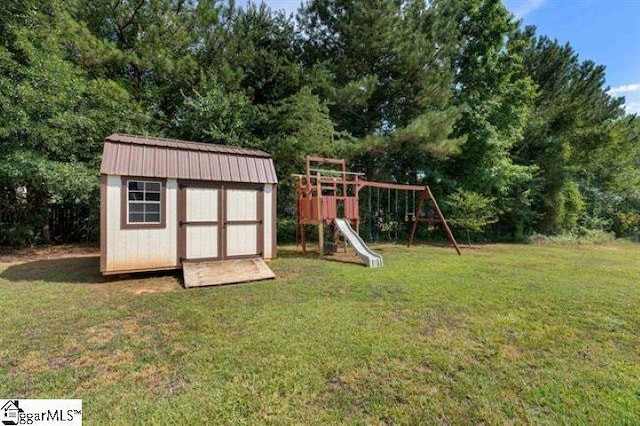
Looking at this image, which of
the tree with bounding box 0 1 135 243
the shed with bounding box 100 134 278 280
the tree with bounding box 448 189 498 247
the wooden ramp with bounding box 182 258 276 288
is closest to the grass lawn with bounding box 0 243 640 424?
the wooden ramp with bounding box 182 258 276 288

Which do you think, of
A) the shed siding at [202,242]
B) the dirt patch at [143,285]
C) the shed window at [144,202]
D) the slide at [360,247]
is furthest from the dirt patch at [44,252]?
the slide at [360,247]

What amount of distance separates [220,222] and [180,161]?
4.38 feet

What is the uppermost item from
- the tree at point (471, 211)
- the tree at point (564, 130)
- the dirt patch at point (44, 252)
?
the tree at point (564, 130)

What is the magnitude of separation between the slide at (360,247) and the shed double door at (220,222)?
223 cm

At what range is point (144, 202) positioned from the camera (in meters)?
5.59

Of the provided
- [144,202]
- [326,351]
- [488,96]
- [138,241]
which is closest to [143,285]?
[138,241]

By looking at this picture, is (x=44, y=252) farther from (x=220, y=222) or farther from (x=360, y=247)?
(x=360, y=247)

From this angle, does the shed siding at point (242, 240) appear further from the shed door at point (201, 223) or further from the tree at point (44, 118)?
the tree at point (44, 118)

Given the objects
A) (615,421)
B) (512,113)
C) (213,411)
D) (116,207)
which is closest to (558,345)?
(615,421)

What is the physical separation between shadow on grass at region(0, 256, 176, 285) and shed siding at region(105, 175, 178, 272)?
0.45 meters

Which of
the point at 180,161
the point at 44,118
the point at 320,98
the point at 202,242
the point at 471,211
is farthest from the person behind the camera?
the point at 320,98

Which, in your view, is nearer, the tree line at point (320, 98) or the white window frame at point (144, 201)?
the white window frame at point (144, 201)

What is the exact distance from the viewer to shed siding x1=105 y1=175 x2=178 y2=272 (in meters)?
5.24

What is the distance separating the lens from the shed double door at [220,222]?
233 inches
